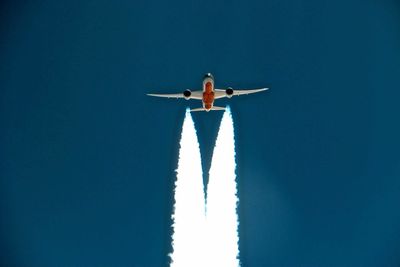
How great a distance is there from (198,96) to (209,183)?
1014 cm

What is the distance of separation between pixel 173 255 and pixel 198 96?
15.3 meters

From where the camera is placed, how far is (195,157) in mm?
79562

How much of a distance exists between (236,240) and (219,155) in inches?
375

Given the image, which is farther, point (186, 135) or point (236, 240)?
point (186, 135)

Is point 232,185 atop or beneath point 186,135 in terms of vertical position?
beneath

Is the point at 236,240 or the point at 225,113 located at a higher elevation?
the point at 225,113

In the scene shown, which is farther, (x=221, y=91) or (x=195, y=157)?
(x=195, y=157)

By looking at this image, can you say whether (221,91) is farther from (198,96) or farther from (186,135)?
(186,135)

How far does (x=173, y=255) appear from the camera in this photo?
73.9 metres

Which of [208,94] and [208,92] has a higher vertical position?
[208,92]

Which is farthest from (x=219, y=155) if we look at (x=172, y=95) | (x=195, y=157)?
(x=172, y=95)

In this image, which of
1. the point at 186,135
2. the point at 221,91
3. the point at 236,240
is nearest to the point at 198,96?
the point at 221,91

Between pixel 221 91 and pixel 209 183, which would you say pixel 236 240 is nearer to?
pixel 209 183

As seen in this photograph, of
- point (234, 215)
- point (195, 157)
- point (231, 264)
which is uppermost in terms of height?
point (195, 157)
